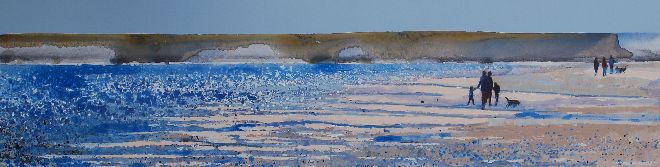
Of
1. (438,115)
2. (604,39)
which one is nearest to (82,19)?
(438,115)

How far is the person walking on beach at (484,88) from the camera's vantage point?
6.79ft

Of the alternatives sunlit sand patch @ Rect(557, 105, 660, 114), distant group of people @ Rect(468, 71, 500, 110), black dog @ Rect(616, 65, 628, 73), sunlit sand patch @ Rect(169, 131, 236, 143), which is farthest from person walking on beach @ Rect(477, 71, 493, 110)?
sunlit sand patch @ Rect(169, 131, 236, 143)

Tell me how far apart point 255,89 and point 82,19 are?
532 millimetres

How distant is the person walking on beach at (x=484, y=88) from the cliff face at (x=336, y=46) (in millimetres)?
61

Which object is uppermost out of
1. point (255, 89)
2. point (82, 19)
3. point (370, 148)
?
point (82, 19)

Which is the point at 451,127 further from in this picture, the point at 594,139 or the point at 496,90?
the point at 594,139

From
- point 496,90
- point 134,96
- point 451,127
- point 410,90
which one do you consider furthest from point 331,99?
point 134,96

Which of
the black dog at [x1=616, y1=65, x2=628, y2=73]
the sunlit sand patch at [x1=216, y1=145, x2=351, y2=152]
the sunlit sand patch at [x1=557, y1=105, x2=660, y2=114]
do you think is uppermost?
the black dog at [x1=616, y1=65, x2=628, y2=73]

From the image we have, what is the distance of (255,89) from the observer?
7.11 feet

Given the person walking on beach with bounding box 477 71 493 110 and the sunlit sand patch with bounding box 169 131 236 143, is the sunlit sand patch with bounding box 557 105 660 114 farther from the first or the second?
the sunlit sand patch with bounding box 169 131 236 143

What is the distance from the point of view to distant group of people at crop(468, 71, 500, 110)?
207 centimetres

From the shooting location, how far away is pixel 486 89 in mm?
2070

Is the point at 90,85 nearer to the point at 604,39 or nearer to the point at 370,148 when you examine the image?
the point at 370,148

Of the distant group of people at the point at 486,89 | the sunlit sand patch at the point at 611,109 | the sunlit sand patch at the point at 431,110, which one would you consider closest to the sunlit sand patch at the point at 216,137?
the sunlit sand patch at the point at 431,110
